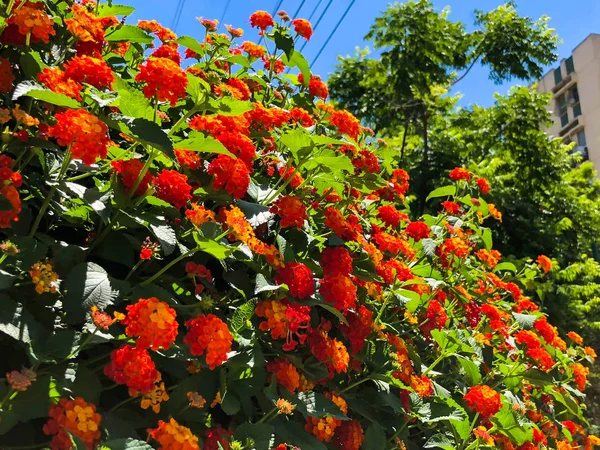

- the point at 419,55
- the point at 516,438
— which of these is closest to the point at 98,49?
the point at 516,438

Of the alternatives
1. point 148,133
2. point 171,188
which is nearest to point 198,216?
point 171,188

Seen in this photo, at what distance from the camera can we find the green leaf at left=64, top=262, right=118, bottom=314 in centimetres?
111

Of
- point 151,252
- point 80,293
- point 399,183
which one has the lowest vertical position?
point 80,293

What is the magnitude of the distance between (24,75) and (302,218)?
77 centimetres

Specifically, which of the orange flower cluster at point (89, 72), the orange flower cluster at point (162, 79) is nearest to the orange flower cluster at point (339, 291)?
the orange flower cluster at point (162, 79)

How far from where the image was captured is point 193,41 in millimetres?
1916

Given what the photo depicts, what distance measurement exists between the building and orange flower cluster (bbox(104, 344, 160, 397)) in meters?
24.4

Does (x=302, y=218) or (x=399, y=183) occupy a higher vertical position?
(x=399, y=183)

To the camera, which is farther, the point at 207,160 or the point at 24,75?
the point at 207,160

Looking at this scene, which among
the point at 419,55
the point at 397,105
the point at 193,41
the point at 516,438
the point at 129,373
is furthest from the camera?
the point at 397,105

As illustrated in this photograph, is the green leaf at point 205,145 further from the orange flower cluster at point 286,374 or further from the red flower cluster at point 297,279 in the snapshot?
the orange flower cluster at point 286,374

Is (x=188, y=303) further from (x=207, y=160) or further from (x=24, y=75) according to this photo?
(x=24, y=75)

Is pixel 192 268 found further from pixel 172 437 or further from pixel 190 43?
pixel 190 43

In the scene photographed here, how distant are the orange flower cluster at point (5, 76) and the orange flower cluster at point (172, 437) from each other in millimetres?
778
